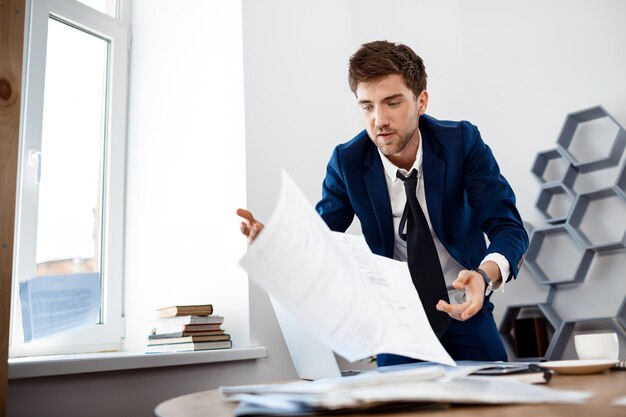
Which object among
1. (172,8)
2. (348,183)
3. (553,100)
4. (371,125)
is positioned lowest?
(348,183)

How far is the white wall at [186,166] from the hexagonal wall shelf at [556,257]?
138cm

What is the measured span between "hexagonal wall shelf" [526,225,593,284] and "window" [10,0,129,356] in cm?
187

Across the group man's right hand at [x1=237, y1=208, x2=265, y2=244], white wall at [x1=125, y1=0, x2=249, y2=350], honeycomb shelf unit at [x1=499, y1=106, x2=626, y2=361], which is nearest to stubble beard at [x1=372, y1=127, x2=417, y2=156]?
man's right hand at [x1=237, y1=208, x2=265, y2=244]

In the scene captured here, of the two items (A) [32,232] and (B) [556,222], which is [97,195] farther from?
(B) [556,222]

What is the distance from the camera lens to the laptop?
1.91m

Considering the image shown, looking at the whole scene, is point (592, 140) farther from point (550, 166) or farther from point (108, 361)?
point (108, 361)

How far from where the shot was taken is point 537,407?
1.94 ft

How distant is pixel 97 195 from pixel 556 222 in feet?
6.70

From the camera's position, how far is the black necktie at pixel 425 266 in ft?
4.83

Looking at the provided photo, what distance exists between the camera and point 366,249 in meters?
1.03

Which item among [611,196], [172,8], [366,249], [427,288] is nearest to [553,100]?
[611,196]

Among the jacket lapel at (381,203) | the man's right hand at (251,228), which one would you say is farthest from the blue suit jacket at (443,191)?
the man's right hand at (251,228)

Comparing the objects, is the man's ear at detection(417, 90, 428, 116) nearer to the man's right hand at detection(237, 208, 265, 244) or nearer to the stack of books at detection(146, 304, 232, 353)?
the man's right hand at detection(237, 208, 265, 244)

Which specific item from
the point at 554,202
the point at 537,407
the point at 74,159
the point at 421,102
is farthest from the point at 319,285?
the point at 554,202
